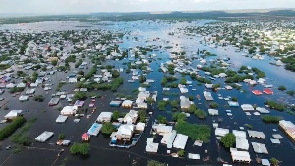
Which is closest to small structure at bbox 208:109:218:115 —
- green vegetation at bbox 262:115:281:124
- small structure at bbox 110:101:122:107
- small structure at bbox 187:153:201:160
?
green vegetation at bbox 262:115:281:124

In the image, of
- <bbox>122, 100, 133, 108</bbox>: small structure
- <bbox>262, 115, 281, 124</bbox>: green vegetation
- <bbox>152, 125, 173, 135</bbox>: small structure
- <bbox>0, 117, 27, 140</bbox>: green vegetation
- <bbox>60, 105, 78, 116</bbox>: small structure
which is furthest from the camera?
<bbox>122, 100, 133, 108</bbox>: small structure

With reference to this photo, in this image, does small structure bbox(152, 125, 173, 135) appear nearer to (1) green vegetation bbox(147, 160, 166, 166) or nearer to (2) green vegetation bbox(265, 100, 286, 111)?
(1) green vegetation bbox(147, 160, 166, 166)

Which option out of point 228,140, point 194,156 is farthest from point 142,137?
point 228,140

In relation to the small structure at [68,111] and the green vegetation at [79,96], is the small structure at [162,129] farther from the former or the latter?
the green vegetation at [79,96]

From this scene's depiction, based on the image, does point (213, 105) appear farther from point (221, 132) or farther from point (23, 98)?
point (23, 98)

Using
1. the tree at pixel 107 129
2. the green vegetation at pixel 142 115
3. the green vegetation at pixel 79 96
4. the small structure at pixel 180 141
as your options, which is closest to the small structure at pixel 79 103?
the green vegetation at pixel 79 96

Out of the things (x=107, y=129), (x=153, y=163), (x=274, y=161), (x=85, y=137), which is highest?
(x=107, y=129)

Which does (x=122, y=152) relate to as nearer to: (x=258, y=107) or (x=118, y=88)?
(x=118, y=88)
